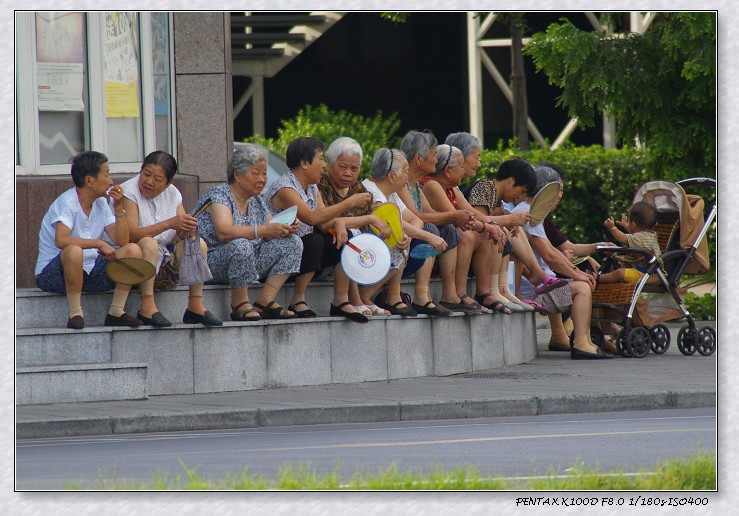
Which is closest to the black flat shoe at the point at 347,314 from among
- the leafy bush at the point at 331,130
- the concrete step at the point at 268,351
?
the concrete step at the point at 268,351

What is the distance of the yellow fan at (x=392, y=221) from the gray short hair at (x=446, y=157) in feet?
3.70

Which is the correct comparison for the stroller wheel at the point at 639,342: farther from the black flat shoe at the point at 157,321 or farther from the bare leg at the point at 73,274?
the bare leg at the point at 73,274

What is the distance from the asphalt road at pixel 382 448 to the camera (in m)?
8.42

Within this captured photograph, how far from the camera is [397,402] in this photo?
36.8ft

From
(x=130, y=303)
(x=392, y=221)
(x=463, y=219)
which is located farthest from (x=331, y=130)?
(x=130, y=303)

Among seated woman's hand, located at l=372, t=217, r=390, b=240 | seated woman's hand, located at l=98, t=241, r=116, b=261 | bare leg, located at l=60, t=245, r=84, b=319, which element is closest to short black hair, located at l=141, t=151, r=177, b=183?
seated woman's hand, located at l=98, t=241, r=116, b=261

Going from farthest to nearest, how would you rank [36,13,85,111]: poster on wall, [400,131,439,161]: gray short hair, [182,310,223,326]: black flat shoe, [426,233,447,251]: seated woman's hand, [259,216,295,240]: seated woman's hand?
1. [36,13,85,111]: poster on wall
2. [400,131,439,161]: gray short hair
3. [426,233,447,251]: seated woman's hand
4. [259,216,295,240]: seated woman's hand
5. [182,310,223,326]: black flat shoe

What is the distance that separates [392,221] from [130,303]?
2204 millimetres

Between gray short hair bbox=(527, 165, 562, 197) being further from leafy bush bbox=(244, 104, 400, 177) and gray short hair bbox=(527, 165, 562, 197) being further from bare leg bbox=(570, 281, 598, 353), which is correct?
leafy bush bbox=(244, 104, 400, 177)

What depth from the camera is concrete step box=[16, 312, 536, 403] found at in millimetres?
11453

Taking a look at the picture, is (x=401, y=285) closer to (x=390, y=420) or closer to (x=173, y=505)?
(x=390, y=420)

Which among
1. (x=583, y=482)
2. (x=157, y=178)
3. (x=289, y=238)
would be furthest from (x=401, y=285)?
(x=583, y=482)

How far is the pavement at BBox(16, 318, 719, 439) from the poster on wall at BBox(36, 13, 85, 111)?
3721mm

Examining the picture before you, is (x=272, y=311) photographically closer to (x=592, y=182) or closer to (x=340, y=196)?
(x=340, y=196)
